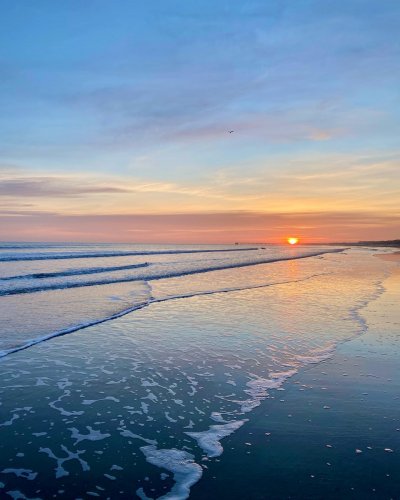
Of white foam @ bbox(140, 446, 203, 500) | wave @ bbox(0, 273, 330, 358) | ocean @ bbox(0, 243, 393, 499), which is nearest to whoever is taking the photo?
white foam @ bbox(140, 446, 203, 500)

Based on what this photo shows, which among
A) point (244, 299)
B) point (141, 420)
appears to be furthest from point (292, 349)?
point (244, 299)

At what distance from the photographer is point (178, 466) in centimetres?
499

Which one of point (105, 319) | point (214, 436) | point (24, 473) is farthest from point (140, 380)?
point (105, 319)

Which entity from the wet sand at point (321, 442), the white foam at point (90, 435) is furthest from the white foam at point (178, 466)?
the white foam at point (90, 435)

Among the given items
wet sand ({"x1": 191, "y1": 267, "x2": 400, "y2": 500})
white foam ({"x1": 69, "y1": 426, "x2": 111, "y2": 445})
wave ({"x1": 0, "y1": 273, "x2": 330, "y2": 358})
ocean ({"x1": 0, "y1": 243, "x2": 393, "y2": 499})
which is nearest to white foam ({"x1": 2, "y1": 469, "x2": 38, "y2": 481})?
ocean ({"x1": 0, "y1": 243, "x2": 393, "y2": 499})

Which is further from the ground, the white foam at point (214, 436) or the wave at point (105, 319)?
the wave at point (105, 319)

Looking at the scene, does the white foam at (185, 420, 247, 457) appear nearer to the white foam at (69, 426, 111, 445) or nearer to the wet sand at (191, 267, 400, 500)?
the wet sand at (191, 267, 400, 500)

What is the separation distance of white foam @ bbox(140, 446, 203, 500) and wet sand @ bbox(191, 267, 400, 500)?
125 mm

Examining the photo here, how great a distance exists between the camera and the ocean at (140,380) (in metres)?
4.91

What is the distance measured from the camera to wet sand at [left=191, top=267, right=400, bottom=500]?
448 cm

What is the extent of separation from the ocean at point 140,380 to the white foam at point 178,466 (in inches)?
0.8

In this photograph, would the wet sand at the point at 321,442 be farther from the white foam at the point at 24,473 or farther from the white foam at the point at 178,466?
the white foam at the point at 24,473

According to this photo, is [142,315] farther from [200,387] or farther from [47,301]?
[200,387]

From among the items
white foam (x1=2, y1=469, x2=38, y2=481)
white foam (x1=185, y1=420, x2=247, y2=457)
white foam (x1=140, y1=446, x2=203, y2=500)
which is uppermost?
white foam (x1=2, y1=469, x2=38, y2=481)
